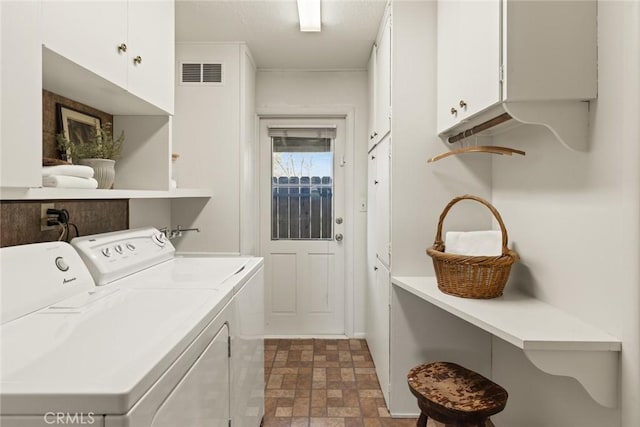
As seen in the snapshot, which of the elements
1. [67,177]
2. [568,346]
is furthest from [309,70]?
[568,346]

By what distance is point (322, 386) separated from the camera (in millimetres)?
2617

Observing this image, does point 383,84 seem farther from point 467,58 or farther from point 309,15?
point 467,58

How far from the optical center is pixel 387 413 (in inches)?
89.0

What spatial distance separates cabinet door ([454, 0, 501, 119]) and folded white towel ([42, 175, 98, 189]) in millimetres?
1457

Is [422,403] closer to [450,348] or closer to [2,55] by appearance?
[450,348]

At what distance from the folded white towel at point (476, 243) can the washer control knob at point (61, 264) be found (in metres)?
1.60

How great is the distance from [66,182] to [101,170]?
0.41m

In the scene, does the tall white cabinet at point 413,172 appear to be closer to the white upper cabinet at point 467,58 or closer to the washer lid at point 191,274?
the white upper cabinet at point 467,58

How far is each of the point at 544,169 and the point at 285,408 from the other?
1899 millimetres

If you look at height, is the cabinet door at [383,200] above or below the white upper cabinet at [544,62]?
below

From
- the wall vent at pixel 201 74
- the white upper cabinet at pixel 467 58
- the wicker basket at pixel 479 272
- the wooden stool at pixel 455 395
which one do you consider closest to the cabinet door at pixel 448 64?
the white upper cabinet at pixel 467 58

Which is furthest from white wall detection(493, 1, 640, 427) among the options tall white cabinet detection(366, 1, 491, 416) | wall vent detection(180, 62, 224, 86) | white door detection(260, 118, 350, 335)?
wall vent detection(180, 62, 224, 86)

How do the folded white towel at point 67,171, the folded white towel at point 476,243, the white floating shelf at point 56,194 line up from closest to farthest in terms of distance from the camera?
the white floating shelf at point 56,194, the folded white towel at point 67,171, the folded white towel at point 476,243

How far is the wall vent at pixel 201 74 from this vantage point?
9.70 ft
